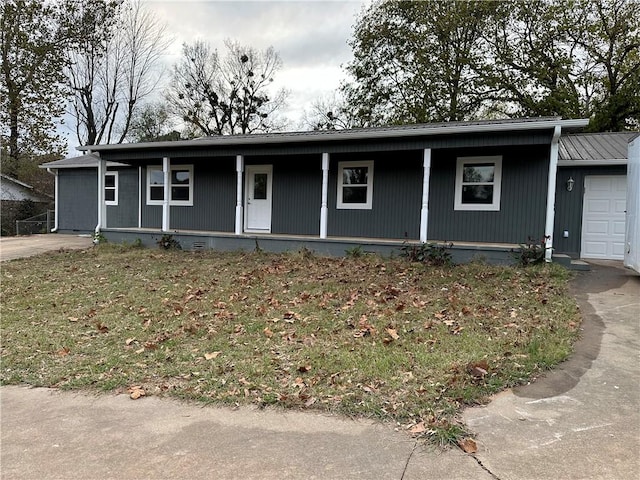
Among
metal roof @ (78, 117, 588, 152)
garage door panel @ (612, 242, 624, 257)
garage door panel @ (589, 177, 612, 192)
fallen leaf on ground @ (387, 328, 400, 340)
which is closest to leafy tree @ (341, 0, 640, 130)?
garage door panel @ (589, 177, 612, 192)

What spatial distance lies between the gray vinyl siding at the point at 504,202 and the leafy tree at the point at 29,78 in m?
22.5

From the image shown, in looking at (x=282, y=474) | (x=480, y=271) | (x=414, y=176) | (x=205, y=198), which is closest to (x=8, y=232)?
(x=205, y=198)

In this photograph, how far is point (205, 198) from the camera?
12.8m

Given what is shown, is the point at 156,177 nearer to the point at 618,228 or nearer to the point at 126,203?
the point at 126,203

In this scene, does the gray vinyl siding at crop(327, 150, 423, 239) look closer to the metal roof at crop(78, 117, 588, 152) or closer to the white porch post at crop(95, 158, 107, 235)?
the metal roof at crop(78, 117, 588, 152)

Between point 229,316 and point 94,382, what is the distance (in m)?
1.92

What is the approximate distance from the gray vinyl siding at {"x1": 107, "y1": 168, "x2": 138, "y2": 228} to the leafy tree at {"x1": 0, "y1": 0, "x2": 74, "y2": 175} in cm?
1083

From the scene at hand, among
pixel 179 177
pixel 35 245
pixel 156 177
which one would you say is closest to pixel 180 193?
pixel 179 177

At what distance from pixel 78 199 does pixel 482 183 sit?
50.7ft

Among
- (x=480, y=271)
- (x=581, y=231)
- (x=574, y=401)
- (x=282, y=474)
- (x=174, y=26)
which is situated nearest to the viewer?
(x=282, y=474)

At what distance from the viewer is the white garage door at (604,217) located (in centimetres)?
954

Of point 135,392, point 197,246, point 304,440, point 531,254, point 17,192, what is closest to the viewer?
point 304,440

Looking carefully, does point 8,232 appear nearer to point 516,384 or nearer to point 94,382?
point 94,382

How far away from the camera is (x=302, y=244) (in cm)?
1020
